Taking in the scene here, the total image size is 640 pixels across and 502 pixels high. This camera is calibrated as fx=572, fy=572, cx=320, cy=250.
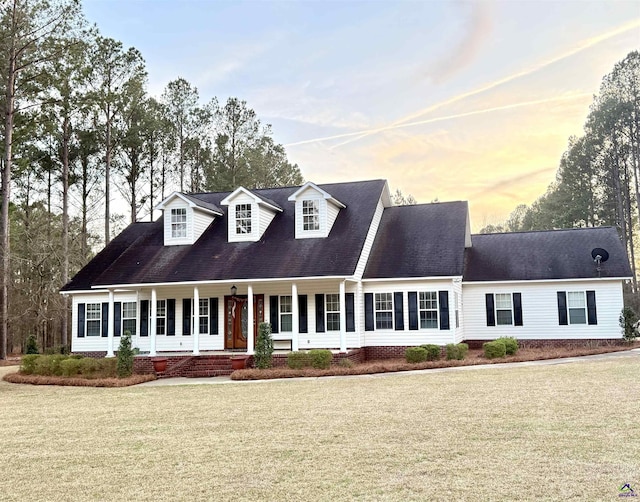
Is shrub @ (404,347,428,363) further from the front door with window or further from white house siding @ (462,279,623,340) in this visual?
the front door with window

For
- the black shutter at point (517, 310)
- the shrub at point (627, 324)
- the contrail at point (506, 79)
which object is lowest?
the shrub at point (627, 324)

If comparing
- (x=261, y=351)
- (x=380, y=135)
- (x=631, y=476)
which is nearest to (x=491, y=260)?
(x=380, y=135)

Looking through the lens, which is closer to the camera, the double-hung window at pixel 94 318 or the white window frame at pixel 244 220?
the white window frame at pixel 244 220

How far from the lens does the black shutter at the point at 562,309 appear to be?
73.5 feet

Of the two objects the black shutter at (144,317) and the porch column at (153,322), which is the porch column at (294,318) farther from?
the black shutter at (144,317)

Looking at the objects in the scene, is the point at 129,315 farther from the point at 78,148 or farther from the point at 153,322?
the point at 78,148

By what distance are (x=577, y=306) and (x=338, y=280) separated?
989 cm

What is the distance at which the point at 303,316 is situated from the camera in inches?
840

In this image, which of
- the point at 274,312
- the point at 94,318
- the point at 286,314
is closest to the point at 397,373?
the point at 286,314

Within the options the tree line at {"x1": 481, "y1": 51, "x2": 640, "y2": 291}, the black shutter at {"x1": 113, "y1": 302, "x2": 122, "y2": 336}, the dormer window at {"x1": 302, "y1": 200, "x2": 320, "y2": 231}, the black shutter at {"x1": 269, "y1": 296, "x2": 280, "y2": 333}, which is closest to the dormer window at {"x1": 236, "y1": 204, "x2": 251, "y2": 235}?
the dormer window at {"x1": 302, "y1": 200, "x2": 320, "y2": 231}

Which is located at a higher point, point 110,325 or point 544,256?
point 544,256

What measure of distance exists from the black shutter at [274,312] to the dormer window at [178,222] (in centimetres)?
513

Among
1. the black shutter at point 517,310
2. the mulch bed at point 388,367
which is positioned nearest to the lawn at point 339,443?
the mulch bed at point 388,367

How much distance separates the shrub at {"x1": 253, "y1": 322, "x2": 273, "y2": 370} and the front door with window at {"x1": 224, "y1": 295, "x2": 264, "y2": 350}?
307cm
